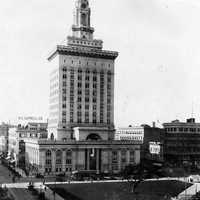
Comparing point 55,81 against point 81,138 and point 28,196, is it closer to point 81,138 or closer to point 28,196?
point 81,138

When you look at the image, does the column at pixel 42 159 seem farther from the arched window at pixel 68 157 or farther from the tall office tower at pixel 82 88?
the tall office tower at pixel 82 88

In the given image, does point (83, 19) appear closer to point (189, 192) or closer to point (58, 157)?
point (58, 157)

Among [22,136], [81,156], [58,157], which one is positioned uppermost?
[22,136]

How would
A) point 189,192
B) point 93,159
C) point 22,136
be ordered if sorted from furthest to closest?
point 22,136, point 93,159, point 189,192

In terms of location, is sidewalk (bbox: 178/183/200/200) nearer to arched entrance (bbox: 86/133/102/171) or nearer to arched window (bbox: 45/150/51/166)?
arched entrance (bbox: 86/133/102/171)

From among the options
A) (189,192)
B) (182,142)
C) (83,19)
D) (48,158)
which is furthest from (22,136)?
(189,192)

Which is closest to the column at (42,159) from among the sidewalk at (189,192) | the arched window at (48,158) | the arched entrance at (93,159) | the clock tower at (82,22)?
the arched window at (48,158)
